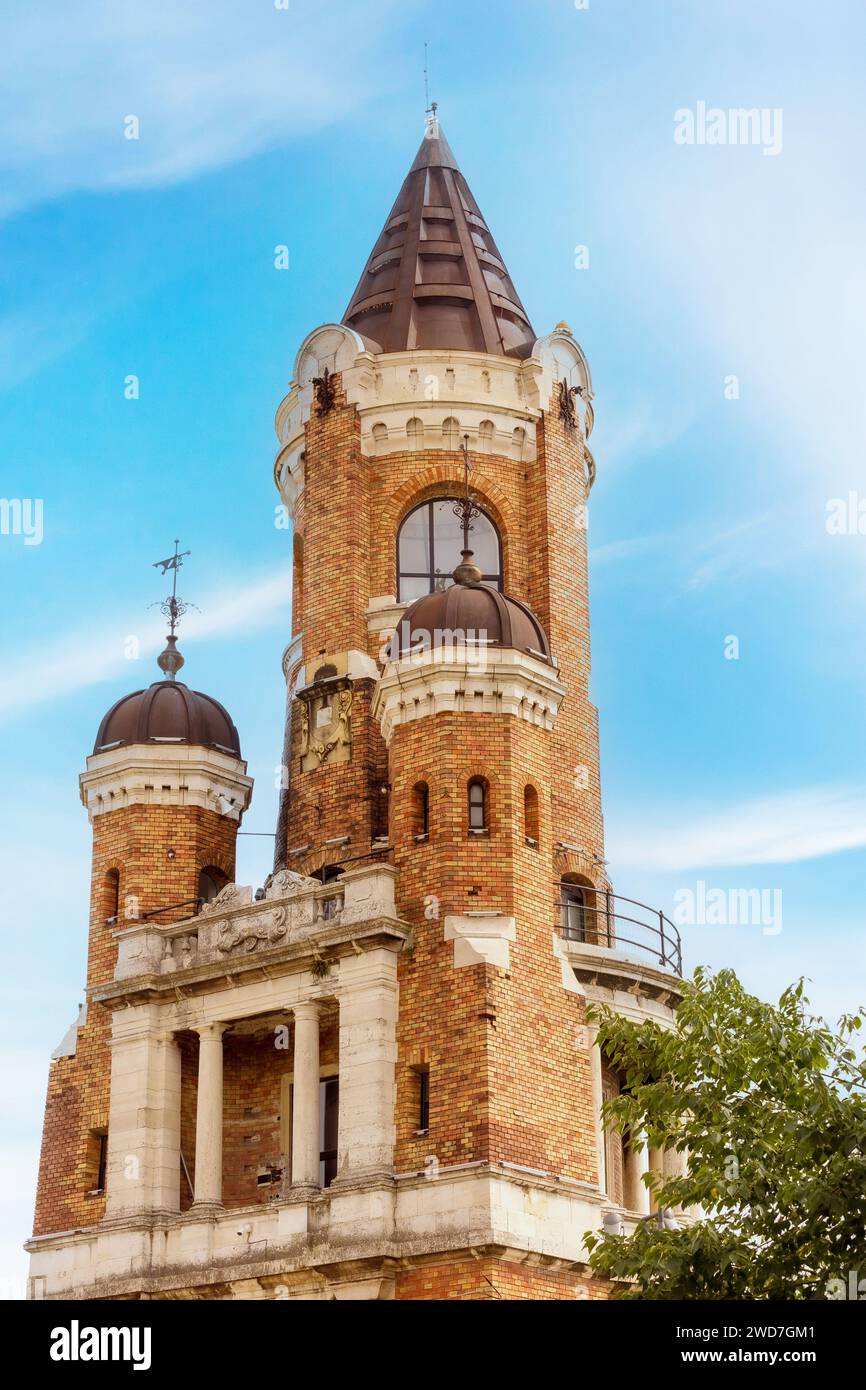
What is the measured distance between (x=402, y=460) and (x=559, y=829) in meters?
8.78

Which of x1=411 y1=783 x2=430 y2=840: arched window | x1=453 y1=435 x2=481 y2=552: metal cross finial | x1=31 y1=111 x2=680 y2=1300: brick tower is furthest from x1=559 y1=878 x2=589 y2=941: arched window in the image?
x1=453 y1=435 x2=481 y2=552: metal cross finial

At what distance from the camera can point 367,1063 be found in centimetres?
3647

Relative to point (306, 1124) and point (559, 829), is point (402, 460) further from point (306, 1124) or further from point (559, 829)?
point (306, 1124)

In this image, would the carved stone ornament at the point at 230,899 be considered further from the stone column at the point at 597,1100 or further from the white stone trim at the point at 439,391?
the white stone trim at the point at 439,391

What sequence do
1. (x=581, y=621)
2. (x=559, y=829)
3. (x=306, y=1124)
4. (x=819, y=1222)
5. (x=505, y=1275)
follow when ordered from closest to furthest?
(x=819, y=1222) → (x=505, y=1275) → (x=306, y=1124) → (x=559, y=829) → (x=581, y=621)

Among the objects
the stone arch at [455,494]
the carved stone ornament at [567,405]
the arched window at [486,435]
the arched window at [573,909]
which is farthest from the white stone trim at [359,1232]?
the carved stone ornament at [567,405]

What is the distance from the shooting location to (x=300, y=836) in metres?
42.7

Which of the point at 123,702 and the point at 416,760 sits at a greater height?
the point at 123,702

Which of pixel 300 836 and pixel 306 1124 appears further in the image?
pixel 300 836

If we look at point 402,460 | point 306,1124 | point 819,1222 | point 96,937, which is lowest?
point 819,1222

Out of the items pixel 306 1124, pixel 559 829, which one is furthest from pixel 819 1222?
pixel 559 829

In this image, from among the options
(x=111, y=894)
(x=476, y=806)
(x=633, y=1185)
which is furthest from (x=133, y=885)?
(x=633, y=1185)
